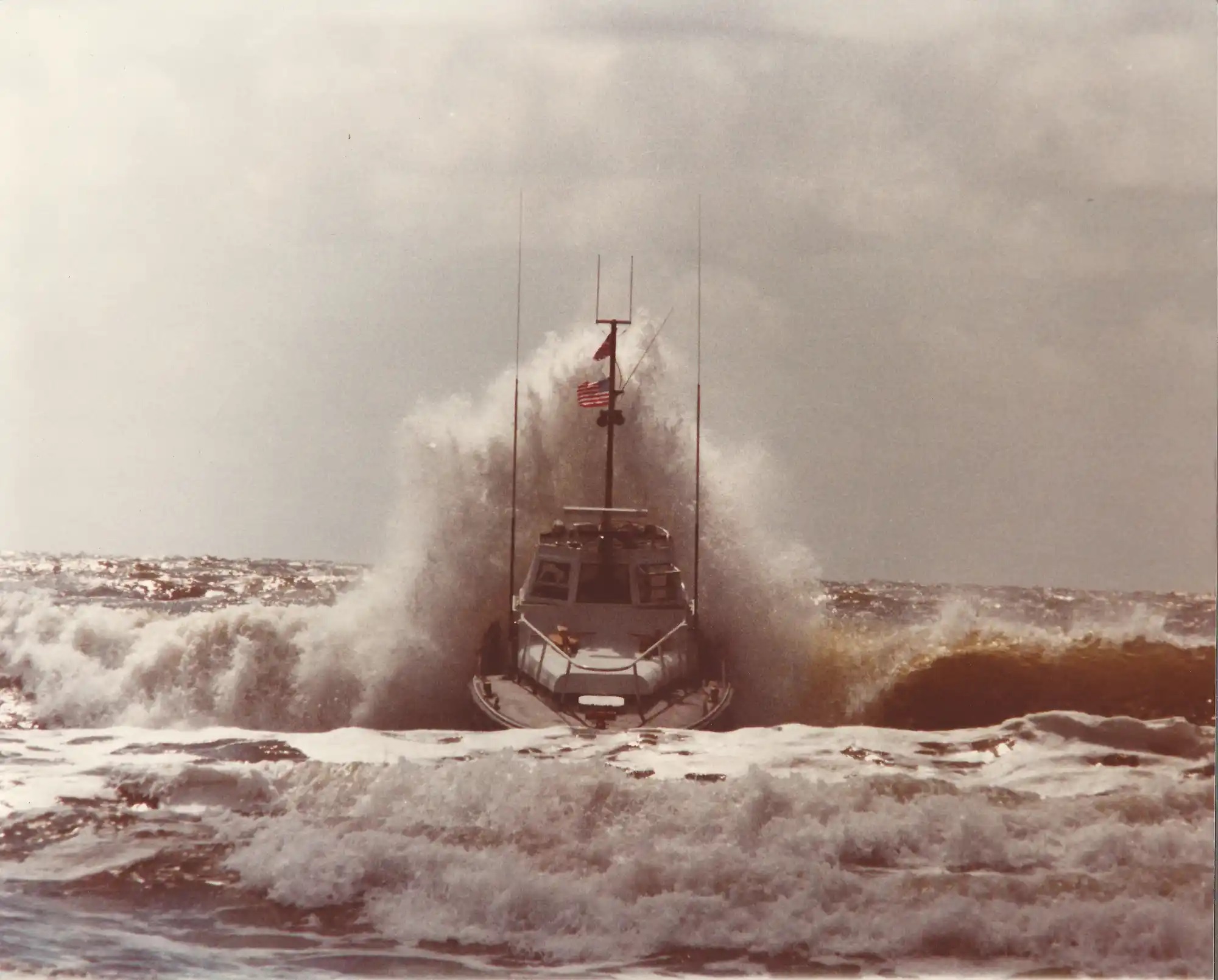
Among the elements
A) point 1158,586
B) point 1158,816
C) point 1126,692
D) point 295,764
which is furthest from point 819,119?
point 295,764

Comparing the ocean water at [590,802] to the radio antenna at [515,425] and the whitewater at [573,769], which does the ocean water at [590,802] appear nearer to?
the whitewater at [573,769]

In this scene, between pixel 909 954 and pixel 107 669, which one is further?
pixel 107 669

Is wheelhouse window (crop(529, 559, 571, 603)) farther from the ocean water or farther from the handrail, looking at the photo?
the ocean water

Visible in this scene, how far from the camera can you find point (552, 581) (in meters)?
6.14

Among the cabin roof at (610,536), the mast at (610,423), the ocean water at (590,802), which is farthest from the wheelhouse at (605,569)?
the ocean water at (590,802)

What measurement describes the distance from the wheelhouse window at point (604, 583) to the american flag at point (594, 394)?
788mm

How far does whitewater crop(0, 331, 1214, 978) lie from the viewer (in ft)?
16.3

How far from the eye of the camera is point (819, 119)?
5.44 metres

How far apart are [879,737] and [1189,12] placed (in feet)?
11.3

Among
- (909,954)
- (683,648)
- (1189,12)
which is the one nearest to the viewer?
(909,954)

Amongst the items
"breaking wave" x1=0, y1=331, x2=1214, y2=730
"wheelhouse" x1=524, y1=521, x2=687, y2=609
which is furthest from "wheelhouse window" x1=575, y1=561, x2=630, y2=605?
"breaking wave" x1=0, y1=331, x2=1214, y2=730

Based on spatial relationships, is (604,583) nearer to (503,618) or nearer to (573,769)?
(503,618)

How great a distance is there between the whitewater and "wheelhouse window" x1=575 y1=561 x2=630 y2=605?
1.13 feet

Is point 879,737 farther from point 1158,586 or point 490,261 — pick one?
point 490,261
